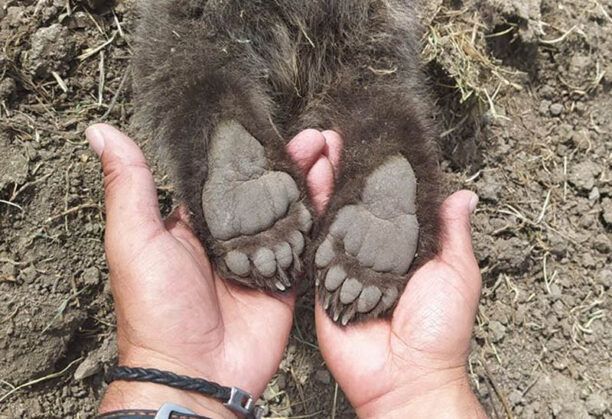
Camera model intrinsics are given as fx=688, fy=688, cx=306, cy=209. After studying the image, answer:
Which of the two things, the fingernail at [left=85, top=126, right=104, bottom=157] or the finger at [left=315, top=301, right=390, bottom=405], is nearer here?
the fingernail at [left=85, top=126, right=104, bottom=157]

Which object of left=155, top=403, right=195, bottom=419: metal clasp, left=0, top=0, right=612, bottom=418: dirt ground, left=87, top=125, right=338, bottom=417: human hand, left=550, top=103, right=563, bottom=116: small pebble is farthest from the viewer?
left=550, top=103, right=563, bottom=116: small pebble

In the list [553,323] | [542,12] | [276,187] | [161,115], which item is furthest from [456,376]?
[542,12]

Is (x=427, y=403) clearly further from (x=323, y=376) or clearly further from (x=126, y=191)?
(x=126, y=191)

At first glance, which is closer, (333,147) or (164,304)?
(164,304)

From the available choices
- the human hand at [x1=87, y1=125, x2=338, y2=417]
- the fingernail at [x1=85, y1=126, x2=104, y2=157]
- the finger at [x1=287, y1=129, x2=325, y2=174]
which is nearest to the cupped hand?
the finger at [x1=287, y1=129, x2=325, y2=174]

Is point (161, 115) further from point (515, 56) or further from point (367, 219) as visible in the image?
point (515, 56)

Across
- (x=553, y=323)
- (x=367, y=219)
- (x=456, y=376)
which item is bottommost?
(x=553, y=323)

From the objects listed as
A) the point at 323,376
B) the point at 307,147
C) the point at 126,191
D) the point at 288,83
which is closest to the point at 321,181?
the point at 307,147

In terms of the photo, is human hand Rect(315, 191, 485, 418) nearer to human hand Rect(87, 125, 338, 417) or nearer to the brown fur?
the brown fur
